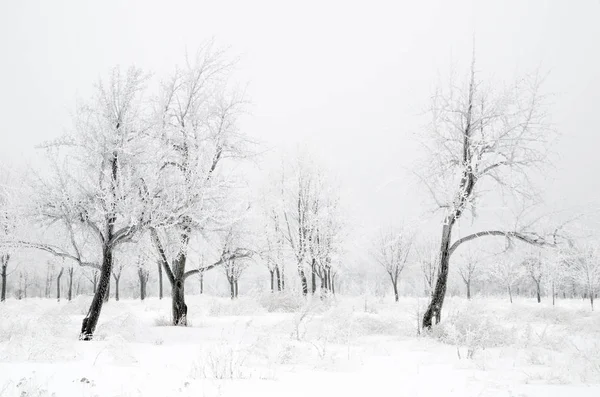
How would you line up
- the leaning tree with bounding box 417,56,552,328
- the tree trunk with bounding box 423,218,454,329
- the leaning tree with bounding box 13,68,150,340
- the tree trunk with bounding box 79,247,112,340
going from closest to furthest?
the leaning tree with bounding box 13,68,150,340 < the tree trunk with bounding box 79,247,112,340 < the leaning tree with bounding box 417,56,552,328 < the tree trunk with bounding box 423,218,454,329

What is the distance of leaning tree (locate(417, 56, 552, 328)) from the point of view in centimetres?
1095

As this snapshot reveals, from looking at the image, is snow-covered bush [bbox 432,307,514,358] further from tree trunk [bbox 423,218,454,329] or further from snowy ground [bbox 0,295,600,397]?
tree trunk [bbox 423,218,454,329]

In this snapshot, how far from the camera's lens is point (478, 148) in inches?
441

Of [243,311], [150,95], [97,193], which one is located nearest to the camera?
[97,193]

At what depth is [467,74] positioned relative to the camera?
11.6 m

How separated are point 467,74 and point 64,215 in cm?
1225

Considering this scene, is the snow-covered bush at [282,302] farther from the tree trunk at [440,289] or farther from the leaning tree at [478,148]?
the leaning tree at [478,148]

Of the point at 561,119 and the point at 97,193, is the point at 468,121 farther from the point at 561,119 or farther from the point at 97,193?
the point at 97,193

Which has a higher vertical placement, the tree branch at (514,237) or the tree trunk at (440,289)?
the tree branch at (514,237)

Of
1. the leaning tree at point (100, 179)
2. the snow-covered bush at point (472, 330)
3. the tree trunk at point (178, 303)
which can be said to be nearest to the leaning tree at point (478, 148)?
the snow-covered bush at point (472, 330)

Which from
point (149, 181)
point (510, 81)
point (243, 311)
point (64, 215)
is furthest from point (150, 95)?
point (510, 81)

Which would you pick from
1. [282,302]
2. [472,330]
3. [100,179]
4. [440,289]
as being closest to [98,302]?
[100,179]

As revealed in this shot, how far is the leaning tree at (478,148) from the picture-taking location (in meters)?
10.9

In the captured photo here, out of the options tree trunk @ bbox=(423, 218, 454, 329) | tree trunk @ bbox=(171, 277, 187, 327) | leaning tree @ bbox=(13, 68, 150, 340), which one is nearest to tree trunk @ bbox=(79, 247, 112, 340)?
leaning tree @ bbox=(13, 68, 150, 340)
